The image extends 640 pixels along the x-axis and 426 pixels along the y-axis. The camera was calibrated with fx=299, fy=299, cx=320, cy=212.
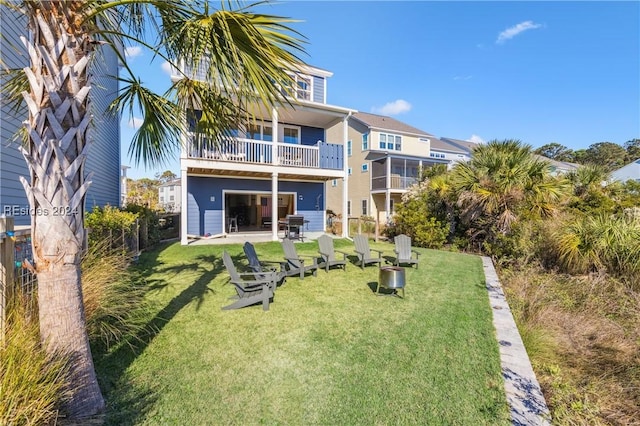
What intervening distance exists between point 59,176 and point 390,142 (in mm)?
25746

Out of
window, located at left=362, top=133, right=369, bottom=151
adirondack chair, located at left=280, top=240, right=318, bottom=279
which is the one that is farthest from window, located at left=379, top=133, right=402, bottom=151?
adirondack chair, located at left=280, top=240, right=318, bottom=279

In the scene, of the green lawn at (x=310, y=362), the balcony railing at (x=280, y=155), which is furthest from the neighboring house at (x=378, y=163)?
the green lawn at (x=310, y=362)

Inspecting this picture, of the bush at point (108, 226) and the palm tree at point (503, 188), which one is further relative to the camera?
the palm tree at point (503, 188)

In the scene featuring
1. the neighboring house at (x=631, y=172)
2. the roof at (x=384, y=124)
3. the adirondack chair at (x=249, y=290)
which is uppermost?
A: the roof at (x=384, y=124)

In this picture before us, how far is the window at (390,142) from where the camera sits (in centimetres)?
2571

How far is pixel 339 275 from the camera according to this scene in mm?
7801

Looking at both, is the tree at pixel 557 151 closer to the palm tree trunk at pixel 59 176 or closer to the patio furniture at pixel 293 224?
the patio furniture at pixel 293 224

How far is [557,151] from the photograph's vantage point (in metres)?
58.9

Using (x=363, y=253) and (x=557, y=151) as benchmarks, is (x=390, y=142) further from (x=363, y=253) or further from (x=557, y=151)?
(x=557, y=151)

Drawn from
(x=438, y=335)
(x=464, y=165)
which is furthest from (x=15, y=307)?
(x=464, y=165)

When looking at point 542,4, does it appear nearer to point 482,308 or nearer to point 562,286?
point 562,286

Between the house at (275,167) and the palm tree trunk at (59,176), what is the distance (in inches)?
319

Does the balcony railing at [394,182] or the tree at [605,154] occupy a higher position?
the tree at [605,154]

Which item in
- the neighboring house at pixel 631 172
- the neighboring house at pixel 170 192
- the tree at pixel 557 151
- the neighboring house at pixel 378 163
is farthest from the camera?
the tree at pixel 557 151
